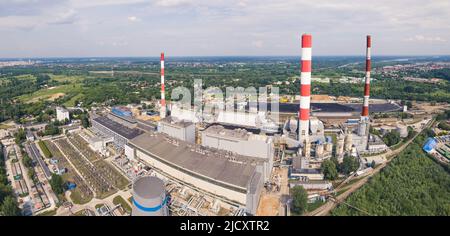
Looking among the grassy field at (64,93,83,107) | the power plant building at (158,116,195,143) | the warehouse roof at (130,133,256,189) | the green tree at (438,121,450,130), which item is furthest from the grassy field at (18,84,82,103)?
the green tree at (438,121,450,130)

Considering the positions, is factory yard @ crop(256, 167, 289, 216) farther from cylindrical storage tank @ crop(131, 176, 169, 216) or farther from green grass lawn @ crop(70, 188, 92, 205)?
green grass lawn @ crop(70, 188, 92, 205)

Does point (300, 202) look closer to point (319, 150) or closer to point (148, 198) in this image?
point (319, 150)

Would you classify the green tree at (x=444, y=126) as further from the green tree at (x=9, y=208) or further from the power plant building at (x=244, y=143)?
the green tree at (x=9, y=208)

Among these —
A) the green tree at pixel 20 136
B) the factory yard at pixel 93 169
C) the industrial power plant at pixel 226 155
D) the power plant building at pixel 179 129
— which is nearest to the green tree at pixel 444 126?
the industrial power plant at pixel 226 155

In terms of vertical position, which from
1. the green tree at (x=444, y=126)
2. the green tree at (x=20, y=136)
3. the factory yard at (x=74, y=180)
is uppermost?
the green tree at (x=444, y=126)

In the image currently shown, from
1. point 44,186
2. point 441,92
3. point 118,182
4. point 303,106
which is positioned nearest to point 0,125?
point 44,186

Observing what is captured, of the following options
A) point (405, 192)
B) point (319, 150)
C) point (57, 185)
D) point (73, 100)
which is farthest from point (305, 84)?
point (73, 100)

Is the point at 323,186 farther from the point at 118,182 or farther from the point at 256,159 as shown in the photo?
the point at 118,182
